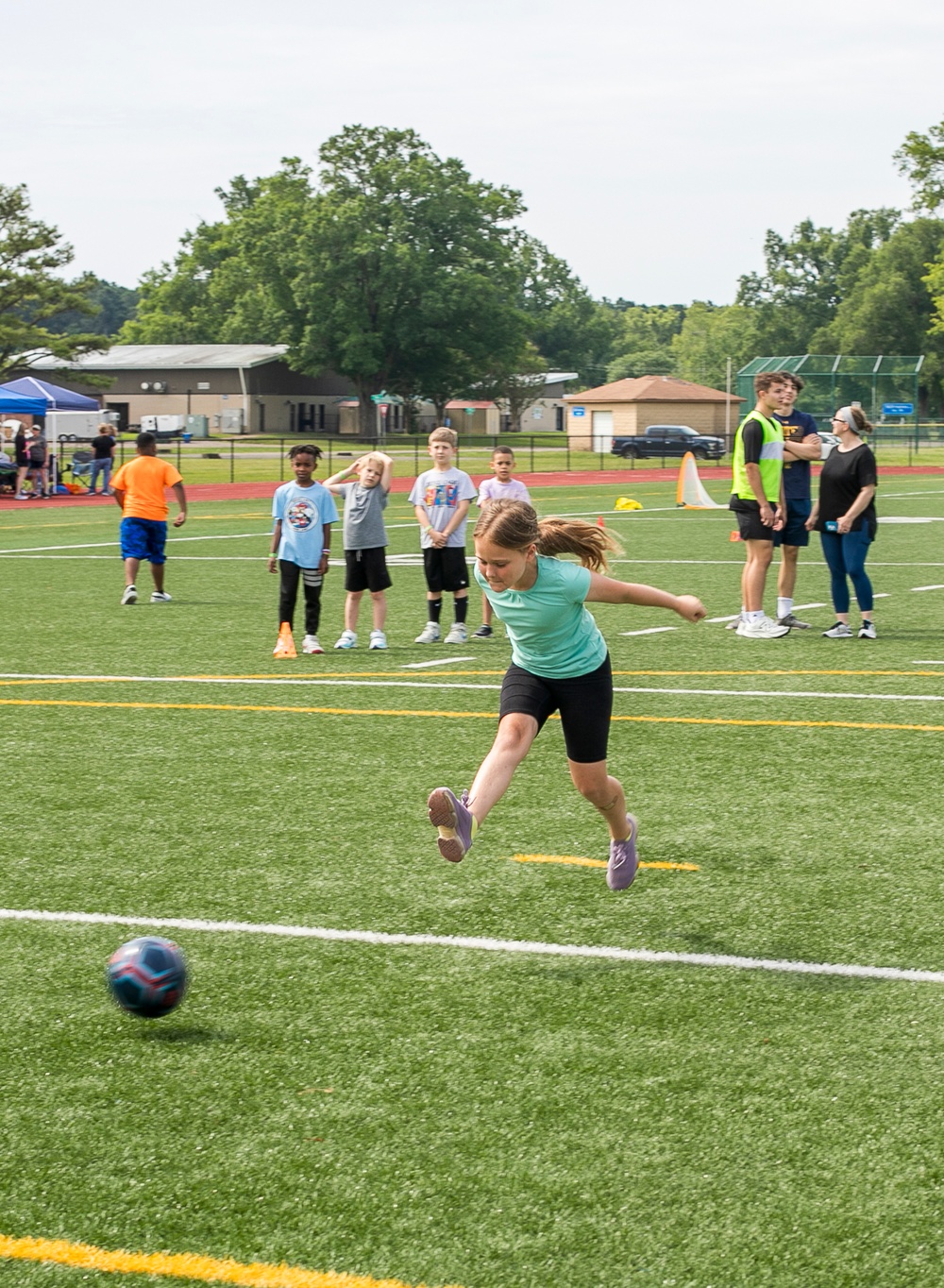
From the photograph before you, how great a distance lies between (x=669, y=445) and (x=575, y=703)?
6437 centimetres

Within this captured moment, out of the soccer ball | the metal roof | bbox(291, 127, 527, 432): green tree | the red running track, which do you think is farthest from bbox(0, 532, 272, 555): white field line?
the metal roof

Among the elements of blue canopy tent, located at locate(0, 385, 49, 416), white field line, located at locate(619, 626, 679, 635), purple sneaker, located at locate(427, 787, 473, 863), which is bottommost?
white field line, located at locate(619, 626, 679, 635)

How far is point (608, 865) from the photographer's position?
6.05m

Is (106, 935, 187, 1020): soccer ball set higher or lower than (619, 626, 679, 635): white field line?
lower

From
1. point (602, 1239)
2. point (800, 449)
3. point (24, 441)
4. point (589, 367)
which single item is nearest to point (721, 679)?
point (800, 449)

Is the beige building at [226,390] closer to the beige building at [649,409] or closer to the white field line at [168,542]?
the beige building at [649,409]

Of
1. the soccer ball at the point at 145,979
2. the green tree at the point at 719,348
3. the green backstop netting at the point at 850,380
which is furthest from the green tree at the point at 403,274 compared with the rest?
the soccer ball at the point at 145,979

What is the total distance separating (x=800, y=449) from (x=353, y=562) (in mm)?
3878

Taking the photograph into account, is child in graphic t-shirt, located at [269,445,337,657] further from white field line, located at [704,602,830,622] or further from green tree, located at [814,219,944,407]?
green tree, located at [814,219,944,407]

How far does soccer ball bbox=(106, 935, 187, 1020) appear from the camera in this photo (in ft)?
15.5

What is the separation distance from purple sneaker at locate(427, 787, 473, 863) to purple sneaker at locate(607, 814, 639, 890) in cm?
75

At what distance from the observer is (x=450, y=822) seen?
5344mm

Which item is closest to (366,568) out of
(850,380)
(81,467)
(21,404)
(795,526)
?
(795,526)

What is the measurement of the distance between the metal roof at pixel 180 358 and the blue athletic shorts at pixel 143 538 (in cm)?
8000
